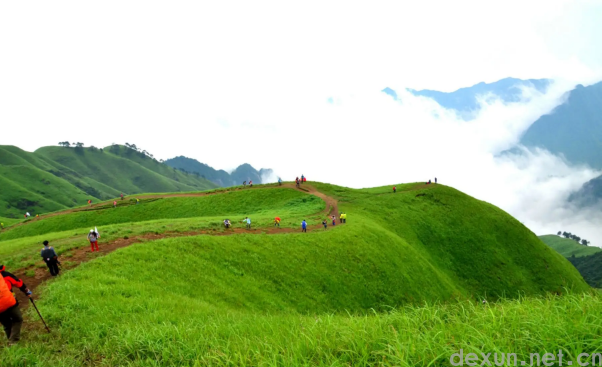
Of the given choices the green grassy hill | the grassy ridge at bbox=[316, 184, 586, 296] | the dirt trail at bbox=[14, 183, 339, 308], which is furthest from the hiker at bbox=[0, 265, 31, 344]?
the grassy ridge at bbox=[316, 184, 586, 296]

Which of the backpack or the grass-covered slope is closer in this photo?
the backpack

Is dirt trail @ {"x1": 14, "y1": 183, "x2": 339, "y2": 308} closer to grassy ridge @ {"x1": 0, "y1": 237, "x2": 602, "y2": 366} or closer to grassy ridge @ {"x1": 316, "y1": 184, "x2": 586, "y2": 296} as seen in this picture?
grassy ridge @ {"x1": 0, "y1": 237, "x2": 602, "y2": 366}

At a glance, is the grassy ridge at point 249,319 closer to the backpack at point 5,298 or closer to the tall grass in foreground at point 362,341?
the tall grass in foreground at point 362,341

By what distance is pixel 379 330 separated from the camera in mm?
5461

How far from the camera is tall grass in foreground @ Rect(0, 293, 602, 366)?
4.36 metres

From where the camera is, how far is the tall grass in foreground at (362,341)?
14.3 feet

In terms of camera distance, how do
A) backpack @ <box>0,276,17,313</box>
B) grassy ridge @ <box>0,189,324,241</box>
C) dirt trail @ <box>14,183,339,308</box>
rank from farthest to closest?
grassy ridge @ <box>0,189,324,241</box>
dirt trail @ <box>14,183,339,308</box>
backpack @ <box>0,276,17,313</box>

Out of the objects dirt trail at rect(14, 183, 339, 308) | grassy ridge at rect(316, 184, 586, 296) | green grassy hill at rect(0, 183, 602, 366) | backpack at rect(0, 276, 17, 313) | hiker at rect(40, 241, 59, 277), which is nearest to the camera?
green grassy hill at rect(0, 183, 602, 366)

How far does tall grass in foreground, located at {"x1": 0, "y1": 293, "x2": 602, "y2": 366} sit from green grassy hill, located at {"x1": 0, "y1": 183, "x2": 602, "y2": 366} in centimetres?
4

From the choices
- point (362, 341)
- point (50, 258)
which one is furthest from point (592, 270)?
point (50, 258)

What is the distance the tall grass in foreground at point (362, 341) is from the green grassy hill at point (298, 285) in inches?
1.6

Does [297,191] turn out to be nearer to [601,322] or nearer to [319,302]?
[319,302]

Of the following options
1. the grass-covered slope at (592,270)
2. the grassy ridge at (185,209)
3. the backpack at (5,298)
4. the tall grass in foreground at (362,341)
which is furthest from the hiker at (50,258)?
the grass-covered slope at (592,270)

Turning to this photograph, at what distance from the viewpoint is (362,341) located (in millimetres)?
4996
